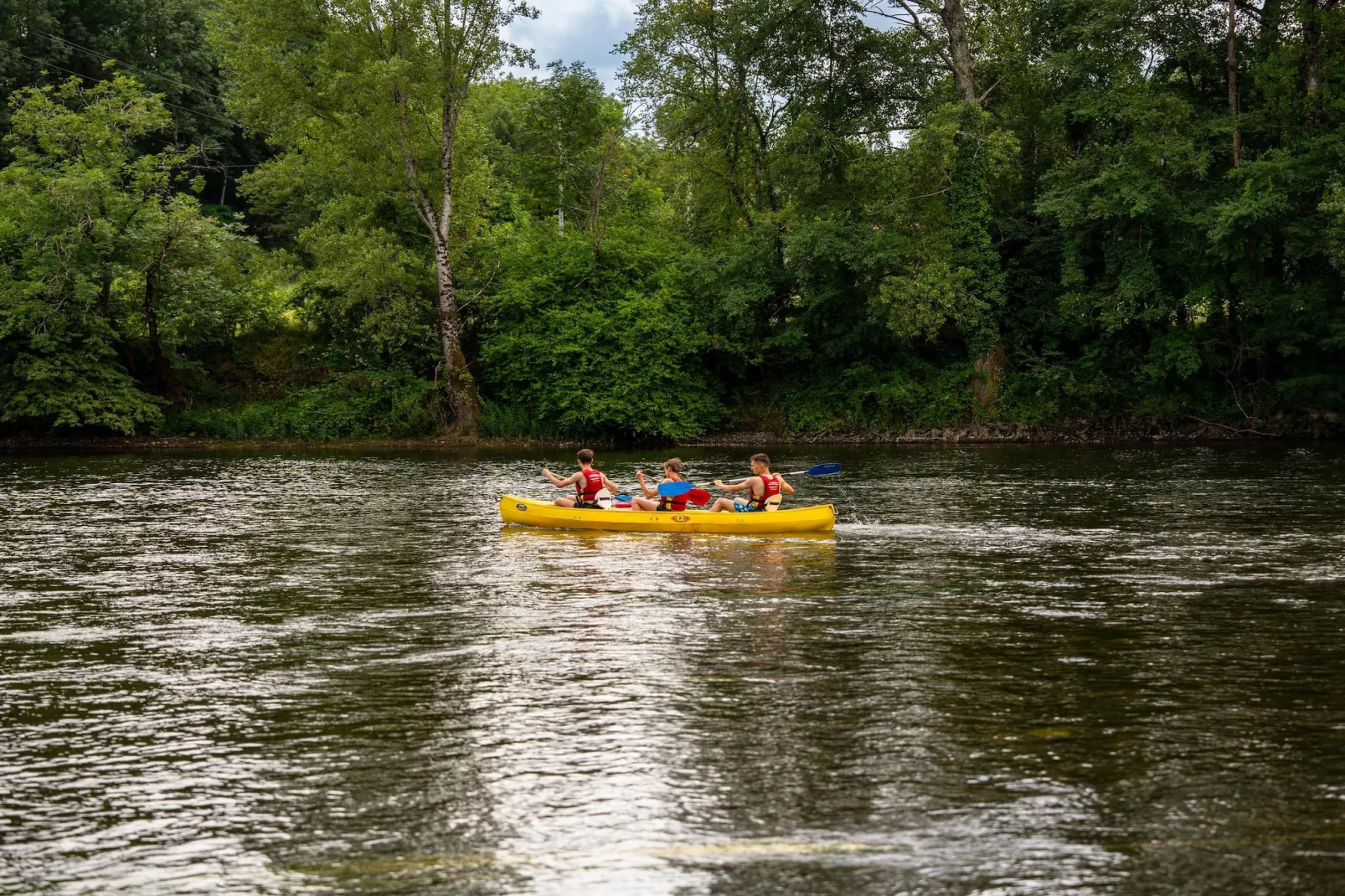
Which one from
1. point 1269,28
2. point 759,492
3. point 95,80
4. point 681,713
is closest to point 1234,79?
point 1269,28

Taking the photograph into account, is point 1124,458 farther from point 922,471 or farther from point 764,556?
point 764,556

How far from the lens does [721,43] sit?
43.2 m

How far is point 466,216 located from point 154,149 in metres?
26.8

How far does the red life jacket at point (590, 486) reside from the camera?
2134cm

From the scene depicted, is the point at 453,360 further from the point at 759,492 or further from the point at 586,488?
the point at 759,492

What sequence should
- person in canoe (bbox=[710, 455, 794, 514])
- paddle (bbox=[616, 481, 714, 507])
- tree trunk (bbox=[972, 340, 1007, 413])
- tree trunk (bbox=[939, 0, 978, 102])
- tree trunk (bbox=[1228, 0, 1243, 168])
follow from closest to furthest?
person in canoe (bbox=[710, 455, 794, 514]), paddle (bbox=[616, 481, 714, 507]), tree trunk (bbox=[1228, 0, 1243, 168]), tree trunk (bbox=[939, 0, 978, 102]), tree trunk (bbox=[972, 340, 1007, 413])

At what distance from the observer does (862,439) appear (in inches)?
1597

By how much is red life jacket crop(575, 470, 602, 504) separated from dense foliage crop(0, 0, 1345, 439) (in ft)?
61.4

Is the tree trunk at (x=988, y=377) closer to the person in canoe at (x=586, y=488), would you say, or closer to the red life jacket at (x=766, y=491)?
the red life jacket at (x=766, y=491)

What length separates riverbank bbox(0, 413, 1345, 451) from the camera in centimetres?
3728

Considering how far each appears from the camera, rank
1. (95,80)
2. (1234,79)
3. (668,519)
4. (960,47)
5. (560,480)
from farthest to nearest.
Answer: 1. (95,80)
2. (960,47)
3. (1234,79)
4. (560,480)
5. (668,519)

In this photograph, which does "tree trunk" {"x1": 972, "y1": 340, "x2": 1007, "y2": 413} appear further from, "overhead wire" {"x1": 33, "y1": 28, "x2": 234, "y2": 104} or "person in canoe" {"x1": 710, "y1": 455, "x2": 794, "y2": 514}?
"overhead wire" {"x1": 33, "y1": 28, "x2": 234, "y2": 104}

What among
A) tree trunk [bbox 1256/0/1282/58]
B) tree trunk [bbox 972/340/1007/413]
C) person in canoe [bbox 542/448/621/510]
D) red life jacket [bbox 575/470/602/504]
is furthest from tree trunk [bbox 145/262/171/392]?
tree trunk [bbox 1256/0/1282/58]

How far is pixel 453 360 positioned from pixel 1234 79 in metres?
23.7
